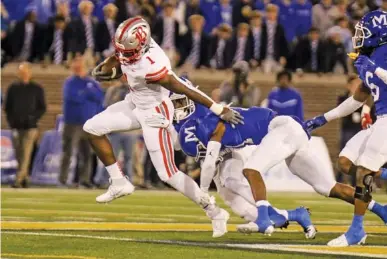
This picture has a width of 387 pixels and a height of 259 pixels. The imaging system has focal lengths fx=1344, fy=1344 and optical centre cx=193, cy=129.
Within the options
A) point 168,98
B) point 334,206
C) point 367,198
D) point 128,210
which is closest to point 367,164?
point 367,198

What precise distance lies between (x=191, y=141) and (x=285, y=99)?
7.16m

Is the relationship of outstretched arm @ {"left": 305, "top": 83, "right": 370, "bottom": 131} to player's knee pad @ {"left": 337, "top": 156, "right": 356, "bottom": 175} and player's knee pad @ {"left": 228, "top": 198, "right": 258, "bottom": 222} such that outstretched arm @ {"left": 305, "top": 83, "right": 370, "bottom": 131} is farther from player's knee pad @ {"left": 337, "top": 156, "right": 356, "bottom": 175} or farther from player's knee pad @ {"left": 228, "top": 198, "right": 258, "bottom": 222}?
player's knee pad @ {"left": 228, "top": 198, "right": 258, "bottom": 222}

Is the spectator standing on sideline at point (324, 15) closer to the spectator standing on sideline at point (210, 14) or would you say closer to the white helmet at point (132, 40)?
the spectator standing on sideline at point (210, 14)

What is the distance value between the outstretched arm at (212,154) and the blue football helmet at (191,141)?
0.18 meters

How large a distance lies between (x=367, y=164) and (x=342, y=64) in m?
11.3

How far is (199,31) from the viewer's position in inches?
778

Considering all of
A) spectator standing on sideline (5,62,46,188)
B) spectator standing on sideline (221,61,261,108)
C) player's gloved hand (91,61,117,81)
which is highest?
player's gloved hand (91,61,117,81)

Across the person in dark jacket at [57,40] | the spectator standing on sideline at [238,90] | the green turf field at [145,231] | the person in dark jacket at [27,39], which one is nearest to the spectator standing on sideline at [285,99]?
the spectator standing on sideline at [238,90]

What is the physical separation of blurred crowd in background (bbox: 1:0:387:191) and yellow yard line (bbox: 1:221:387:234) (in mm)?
5316

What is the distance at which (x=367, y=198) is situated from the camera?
953cm

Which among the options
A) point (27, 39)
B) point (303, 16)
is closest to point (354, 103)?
point (27, 39)

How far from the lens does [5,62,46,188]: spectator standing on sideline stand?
17422 mm

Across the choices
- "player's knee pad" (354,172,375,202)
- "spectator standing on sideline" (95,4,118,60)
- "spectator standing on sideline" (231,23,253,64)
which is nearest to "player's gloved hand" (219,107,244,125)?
"player's knee pad" (354,172,375,202)

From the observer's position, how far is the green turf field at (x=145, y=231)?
8930mm
